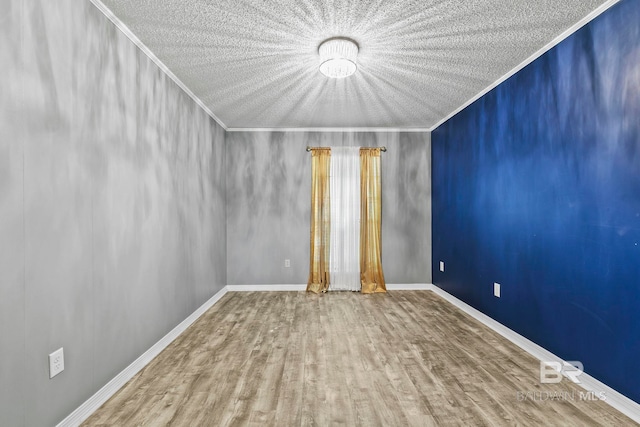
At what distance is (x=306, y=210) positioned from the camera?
190 inches

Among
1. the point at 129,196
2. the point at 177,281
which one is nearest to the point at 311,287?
the point at 177,281

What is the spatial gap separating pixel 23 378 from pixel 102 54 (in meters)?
1.82

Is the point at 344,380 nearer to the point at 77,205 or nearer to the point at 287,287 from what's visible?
the point at 77,205

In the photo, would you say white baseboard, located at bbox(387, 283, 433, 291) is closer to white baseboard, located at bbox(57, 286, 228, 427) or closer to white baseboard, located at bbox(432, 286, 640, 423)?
white baseboard, located at bbox(432, 286, 640, 423)

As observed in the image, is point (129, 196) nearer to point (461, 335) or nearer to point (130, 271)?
point (130, 271)

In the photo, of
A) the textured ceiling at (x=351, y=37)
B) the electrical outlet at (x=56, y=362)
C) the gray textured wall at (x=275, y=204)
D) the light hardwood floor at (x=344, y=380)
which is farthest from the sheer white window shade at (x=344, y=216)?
the electrical outlet at (x=56, y=362)

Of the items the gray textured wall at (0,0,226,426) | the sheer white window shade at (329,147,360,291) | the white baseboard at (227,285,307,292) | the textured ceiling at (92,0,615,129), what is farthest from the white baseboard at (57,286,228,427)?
the textured ceiling at (92,0,615,129)

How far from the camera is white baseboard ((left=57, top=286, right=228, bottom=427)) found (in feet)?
5.73

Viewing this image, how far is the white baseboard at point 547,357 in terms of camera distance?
1.83 m

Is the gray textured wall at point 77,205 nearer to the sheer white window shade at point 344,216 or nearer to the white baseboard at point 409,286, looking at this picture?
the sheer white window shade at point 344,216
